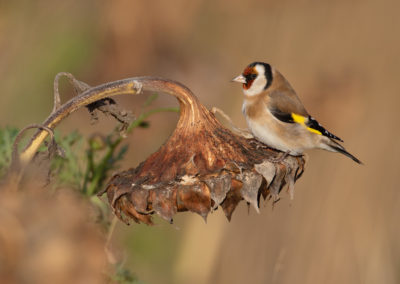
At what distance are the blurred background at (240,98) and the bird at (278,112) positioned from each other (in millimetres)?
782

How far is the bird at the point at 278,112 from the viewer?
159 inches

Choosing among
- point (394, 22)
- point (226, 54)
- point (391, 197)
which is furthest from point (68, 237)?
point (226, 54)

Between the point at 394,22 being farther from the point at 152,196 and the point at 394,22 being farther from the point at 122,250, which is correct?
the point at 152,196

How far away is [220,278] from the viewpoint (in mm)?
4867

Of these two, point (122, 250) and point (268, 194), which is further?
point (122, 250)

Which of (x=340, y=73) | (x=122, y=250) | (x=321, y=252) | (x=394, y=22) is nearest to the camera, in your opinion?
(x=122, y=250)

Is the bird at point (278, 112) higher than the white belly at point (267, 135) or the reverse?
higher

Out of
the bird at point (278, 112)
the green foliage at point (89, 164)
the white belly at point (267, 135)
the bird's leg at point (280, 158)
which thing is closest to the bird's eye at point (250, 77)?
the bird at point (278, 112)

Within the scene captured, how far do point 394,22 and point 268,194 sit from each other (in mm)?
4317

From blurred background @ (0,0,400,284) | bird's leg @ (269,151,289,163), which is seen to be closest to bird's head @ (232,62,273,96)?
blurred background @ (0,0,400,284)

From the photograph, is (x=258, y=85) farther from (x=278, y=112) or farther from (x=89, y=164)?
(x=89, y=164)

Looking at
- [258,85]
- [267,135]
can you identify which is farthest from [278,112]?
[267,135]

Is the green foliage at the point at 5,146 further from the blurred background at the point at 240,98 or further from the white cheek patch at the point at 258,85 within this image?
the white cheek patch at the point at 258,85

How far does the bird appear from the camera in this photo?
4.03 m
